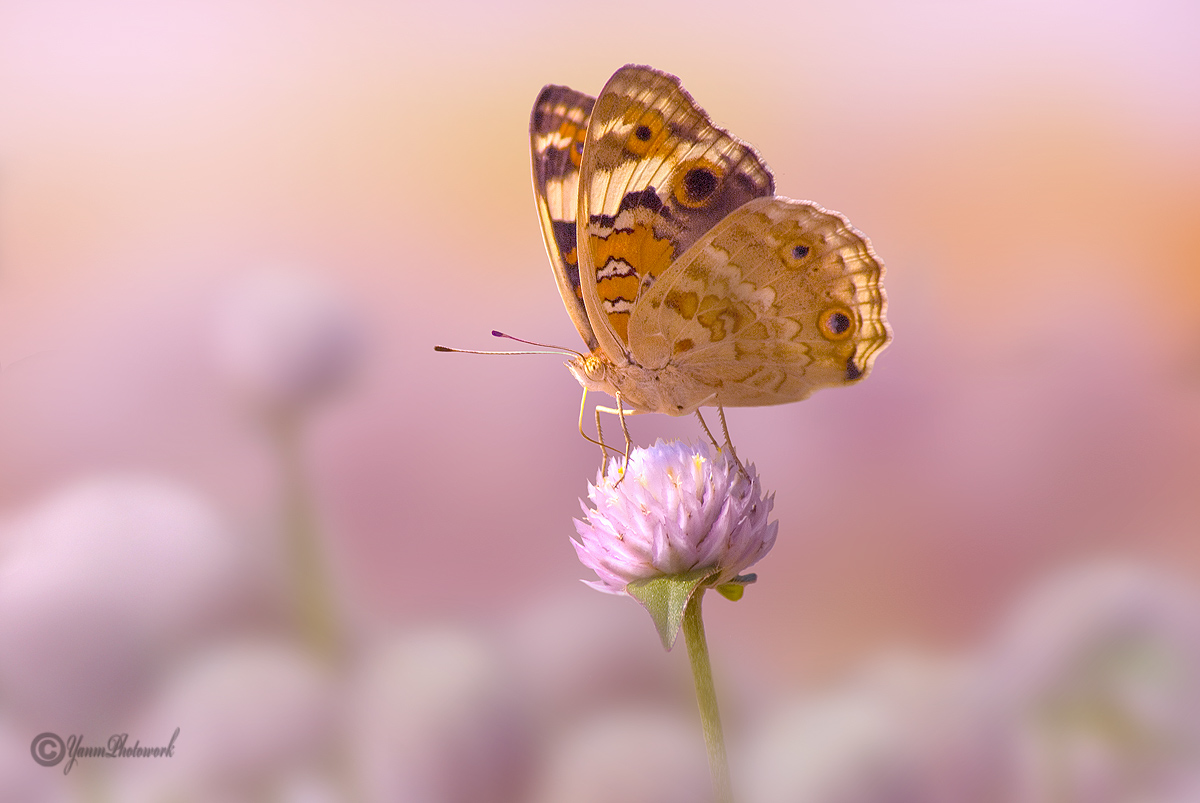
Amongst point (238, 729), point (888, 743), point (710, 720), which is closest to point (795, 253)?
point (710, 720)

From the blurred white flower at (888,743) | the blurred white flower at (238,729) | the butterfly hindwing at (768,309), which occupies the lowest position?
the blurred white flower at (238,729)

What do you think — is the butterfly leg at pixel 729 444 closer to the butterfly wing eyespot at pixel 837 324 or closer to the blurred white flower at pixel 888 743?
the butterfly wing eyespot at pixel 837 324

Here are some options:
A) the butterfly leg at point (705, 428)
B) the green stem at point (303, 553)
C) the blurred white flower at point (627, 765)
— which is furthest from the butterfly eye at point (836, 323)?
the green stem at point (303, 553)

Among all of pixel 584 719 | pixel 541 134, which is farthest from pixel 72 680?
pixel 541 134

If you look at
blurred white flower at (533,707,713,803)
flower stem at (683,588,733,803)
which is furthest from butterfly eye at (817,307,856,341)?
blurred white flower at (533,707,713,803)

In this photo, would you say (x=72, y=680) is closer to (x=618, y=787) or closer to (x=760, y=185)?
(x=618, y=787)

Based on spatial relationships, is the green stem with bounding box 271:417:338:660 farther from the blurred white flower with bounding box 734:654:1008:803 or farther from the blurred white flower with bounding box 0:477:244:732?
the blurred white flower with bounding box 734:654:1008:803
